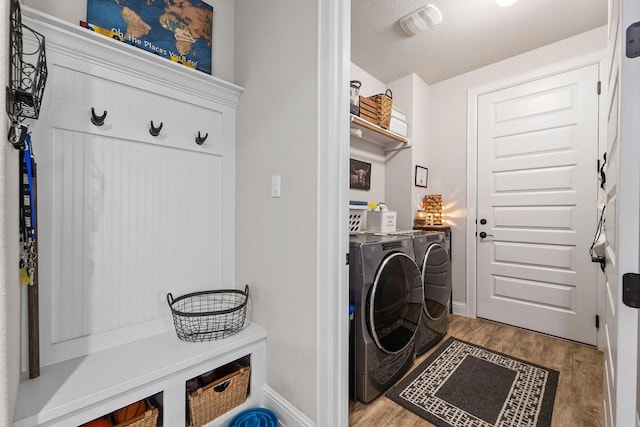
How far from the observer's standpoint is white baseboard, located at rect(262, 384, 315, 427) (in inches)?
50.6

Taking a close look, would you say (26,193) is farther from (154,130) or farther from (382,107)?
(382,107)

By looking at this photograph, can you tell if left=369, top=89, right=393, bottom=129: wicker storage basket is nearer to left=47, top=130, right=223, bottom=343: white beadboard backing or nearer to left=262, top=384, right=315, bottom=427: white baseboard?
left=47, top=130, right=223, bottom=343: white beadboard backing

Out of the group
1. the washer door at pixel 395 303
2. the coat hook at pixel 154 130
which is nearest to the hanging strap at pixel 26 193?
the coat hook at pixel 154 130

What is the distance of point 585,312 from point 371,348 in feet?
6.53

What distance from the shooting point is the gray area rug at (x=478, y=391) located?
145 cm

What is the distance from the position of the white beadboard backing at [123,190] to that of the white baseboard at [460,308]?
2.36 metres

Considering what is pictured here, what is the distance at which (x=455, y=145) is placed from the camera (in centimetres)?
293

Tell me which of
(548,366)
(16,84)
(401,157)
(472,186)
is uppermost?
(401,157)

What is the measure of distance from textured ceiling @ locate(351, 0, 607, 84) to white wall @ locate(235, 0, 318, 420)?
2.91 feet

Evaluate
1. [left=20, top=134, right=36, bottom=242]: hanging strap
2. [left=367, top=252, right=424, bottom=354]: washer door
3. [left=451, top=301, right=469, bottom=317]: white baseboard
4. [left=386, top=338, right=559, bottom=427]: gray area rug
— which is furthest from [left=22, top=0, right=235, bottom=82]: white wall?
[left=451, top=301, right=469, bottom=317]: white baseboard

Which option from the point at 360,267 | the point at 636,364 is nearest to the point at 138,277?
the point at 360,267

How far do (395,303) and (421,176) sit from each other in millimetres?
1712

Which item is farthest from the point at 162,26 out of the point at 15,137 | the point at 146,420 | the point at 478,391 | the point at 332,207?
the point at 478,391

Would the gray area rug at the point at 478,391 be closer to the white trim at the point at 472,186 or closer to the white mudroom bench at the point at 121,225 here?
the white trim at the point at 472,186
